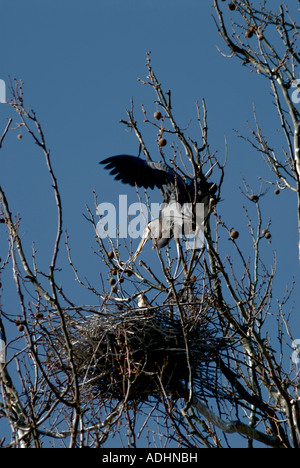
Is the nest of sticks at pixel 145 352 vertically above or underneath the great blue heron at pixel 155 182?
underneath

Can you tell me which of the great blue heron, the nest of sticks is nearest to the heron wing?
the great blue heron

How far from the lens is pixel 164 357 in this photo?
5984 millimetres

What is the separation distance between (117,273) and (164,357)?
3.25ft

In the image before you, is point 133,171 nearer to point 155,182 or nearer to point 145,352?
point 155,182

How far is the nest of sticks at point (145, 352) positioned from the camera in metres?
5.96

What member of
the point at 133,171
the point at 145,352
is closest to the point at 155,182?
the point at 133,171

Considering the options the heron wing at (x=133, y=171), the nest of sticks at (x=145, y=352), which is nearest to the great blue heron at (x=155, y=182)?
the heron wing at (x=133, y=171)

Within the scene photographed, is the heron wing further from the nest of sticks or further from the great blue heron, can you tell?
the nest of sticks

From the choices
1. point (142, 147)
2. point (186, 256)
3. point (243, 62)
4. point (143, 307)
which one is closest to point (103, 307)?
point (143, 307)

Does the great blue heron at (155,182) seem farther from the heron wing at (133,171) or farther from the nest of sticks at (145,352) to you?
the nest of sticks at (145,352)

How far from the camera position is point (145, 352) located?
5934mm

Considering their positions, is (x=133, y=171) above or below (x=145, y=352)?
above

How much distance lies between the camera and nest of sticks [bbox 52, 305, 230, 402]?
596 centimetres

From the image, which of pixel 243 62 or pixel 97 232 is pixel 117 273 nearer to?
pixel 97 232
